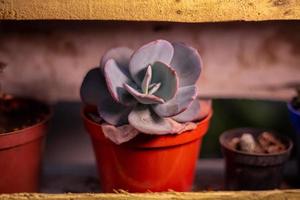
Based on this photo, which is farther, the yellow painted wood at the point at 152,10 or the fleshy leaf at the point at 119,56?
the fleshy leaf at the point at 119,56

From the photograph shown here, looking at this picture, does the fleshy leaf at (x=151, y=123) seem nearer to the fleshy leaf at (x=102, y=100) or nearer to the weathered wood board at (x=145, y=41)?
the fleshy leaf at (x=102, y=100)

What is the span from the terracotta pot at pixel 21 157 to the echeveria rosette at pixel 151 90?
0.12 m

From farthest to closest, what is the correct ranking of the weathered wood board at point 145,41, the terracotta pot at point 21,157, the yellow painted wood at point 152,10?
1. the weathered wood board at point 145,41
2. the terracotta pot at point 21,157
3. the yellow painted wood at point 152,10

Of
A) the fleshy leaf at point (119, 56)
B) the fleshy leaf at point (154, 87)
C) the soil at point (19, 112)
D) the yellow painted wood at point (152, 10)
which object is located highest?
the yellow painted wood at point (152, 10)

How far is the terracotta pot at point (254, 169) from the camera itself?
3.14 ft

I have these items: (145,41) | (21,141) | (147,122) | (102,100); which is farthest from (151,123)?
(145,41)

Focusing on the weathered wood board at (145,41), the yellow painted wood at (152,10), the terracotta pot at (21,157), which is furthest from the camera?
the weathered wood board at (145,41)

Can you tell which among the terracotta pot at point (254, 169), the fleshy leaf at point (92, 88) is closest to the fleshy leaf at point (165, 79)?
the fleshy leaf at point (92, 88)

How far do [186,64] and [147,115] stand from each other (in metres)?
0.11

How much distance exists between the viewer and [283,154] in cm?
96

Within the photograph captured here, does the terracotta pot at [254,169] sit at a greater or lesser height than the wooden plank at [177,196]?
lesser

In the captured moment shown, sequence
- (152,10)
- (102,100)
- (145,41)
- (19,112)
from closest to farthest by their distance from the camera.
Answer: (152,10) < (102,100) < (19,112) < (145,41)

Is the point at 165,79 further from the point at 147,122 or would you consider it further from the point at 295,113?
the point at 295,113

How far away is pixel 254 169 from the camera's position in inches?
38.1
